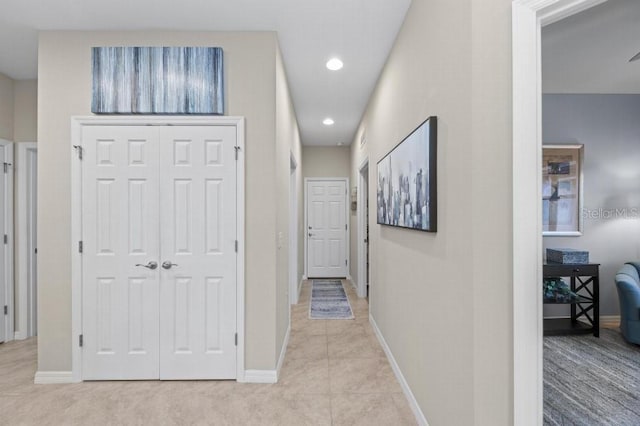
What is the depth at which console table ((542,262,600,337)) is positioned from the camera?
326cm

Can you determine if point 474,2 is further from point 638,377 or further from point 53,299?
point 53,299

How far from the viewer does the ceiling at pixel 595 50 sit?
2.19 m

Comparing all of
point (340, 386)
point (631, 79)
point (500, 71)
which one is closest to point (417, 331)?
point (340, 386)

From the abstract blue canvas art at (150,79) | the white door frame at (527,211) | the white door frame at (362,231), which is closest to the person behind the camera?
the white door frame at (527,211)

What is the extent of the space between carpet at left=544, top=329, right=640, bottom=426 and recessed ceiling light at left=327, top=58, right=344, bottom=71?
309 centimetres

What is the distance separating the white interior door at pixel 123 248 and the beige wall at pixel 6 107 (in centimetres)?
156

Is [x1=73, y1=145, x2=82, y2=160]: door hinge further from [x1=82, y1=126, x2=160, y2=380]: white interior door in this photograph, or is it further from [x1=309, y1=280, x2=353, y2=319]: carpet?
[x1=309, y1=280, x2=353, y2=319]: carpet

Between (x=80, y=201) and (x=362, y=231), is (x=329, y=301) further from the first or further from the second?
(x=80, y=201)

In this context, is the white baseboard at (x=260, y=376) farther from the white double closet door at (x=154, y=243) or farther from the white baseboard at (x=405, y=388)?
the white baseboard at (x=405, y=388)

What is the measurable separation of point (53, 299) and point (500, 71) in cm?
327

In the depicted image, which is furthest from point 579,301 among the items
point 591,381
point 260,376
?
point 260,376

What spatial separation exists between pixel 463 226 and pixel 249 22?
2084 mm

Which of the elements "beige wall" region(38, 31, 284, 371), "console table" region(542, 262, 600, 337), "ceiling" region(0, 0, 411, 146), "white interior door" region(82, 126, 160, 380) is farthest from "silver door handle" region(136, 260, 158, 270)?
"console table" region(542, 262, 600, 337)

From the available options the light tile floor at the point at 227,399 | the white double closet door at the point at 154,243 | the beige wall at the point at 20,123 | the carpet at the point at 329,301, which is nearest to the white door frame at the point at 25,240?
the beige wall at the point at 20,123
